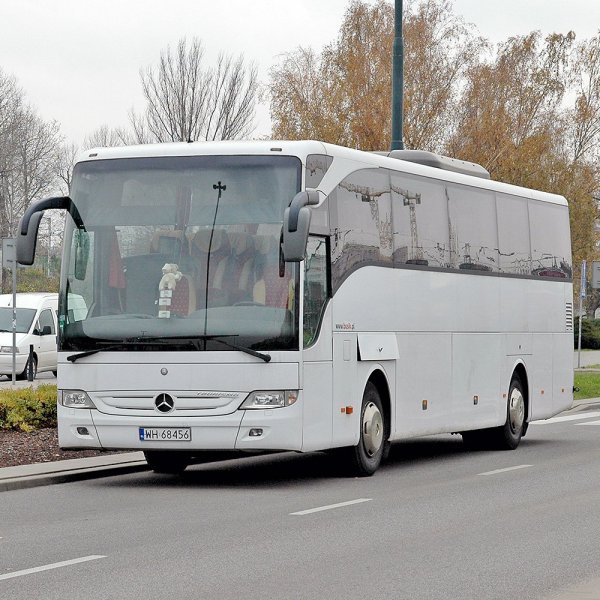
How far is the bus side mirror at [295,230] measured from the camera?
14.0 meters

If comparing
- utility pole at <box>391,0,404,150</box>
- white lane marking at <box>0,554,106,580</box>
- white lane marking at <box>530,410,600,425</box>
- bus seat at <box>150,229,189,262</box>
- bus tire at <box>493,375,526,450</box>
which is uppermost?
utility pole at <box>391,0,404,150</box>

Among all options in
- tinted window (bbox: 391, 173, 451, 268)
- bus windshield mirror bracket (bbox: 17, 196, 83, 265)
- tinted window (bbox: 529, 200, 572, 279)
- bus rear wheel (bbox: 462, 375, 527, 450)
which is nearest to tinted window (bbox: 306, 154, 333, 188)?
tinted window (bbox: 391, 173, 451, 268)

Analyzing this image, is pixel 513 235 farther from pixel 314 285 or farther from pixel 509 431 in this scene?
pixel 314 285

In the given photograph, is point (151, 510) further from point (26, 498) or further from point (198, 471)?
point (198, 471)

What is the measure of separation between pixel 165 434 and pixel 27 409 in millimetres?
4918

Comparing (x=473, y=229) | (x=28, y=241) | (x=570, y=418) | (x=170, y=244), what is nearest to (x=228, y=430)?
(x=170, y=244)

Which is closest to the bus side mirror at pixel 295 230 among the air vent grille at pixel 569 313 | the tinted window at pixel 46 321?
the air vent grille at pixel 569 313

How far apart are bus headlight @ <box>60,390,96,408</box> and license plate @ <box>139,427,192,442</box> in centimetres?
61

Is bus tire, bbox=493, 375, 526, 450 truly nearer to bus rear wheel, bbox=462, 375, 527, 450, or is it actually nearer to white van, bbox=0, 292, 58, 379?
bus rear wheel, bbox=462, 375, 527, 450

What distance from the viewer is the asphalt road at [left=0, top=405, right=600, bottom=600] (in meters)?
8.93

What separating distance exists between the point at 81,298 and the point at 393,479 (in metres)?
3.70

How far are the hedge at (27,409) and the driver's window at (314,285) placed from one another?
5083mm

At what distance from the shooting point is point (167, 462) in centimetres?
1662

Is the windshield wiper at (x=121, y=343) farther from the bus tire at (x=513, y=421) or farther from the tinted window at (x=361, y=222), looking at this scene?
the bus tire at (x=513, y=421)
